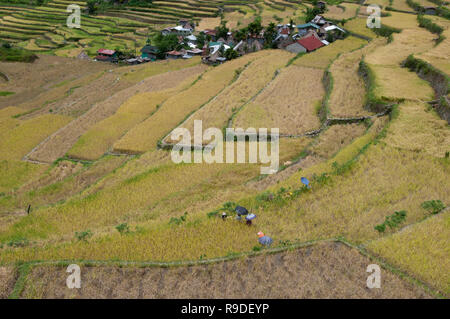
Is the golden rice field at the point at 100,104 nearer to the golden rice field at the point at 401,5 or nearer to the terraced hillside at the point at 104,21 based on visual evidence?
the terraced hillside at the point at 104,21

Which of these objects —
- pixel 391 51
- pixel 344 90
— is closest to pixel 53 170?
pixel 344 90

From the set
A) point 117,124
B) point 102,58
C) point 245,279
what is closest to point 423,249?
point 245,279

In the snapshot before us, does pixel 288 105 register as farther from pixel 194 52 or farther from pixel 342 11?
pixel 342 11

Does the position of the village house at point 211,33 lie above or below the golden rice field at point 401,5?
below

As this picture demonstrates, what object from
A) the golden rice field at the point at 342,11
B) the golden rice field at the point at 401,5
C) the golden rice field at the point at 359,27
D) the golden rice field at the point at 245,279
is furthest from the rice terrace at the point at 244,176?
the golden rice field at the point at 401,5

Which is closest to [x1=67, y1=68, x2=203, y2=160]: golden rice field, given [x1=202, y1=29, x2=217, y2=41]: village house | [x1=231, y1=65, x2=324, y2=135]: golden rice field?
[x1=231, y1=65, x2=324, y2=135]: golden rice field
